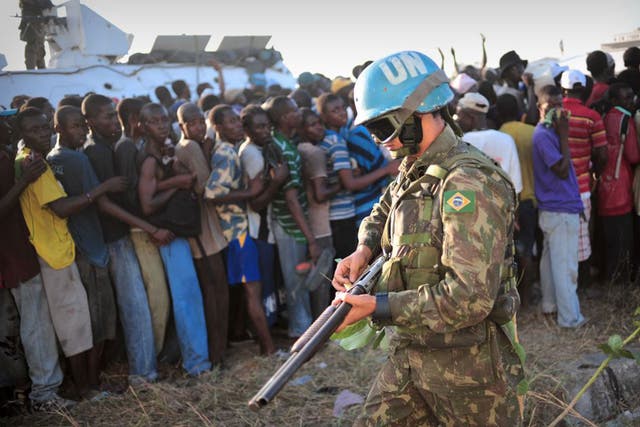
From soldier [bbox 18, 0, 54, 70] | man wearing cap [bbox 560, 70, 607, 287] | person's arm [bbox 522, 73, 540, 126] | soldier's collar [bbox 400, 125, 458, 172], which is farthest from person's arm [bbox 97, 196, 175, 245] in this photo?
soldier [bbox 18, 0, 54, 70]

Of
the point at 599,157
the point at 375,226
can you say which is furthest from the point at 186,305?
the point at 599,157

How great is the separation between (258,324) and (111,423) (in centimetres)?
138

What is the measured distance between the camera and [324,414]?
3936 mm

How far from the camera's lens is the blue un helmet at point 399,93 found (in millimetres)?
2215

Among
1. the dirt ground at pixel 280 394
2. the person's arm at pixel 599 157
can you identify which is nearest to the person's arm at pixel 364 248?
the dirt ground at pixel 280 394

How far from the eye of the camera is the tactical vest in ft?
7.25

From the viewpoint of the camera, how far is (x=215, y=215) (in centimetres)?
480

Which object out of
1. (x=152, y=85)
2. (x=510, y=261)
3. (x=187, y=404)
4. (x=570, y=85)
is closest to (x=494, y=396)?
(x=510, y=261)

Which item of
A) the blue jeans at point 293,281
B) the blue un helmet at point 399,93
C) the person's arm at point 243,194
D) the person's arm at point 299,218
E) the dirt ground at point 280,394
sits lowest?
the dirt ground at point 280,394

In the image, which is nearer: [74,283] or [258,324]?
[74,283]

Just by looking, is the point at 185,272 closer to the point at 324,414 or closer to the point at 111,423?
the point at 111,423

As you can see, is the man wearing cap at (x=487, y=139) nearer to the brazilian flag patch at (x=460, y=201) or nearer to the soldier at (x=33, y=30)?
the brazilian flag patch at (x=460, y=201)

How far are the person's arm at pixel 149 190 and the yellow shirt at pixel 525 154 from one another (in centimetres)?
296

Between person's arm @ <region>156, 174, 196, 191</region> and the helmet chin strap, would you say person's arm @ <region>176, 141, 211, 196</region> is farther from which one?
the helmet chin strap
